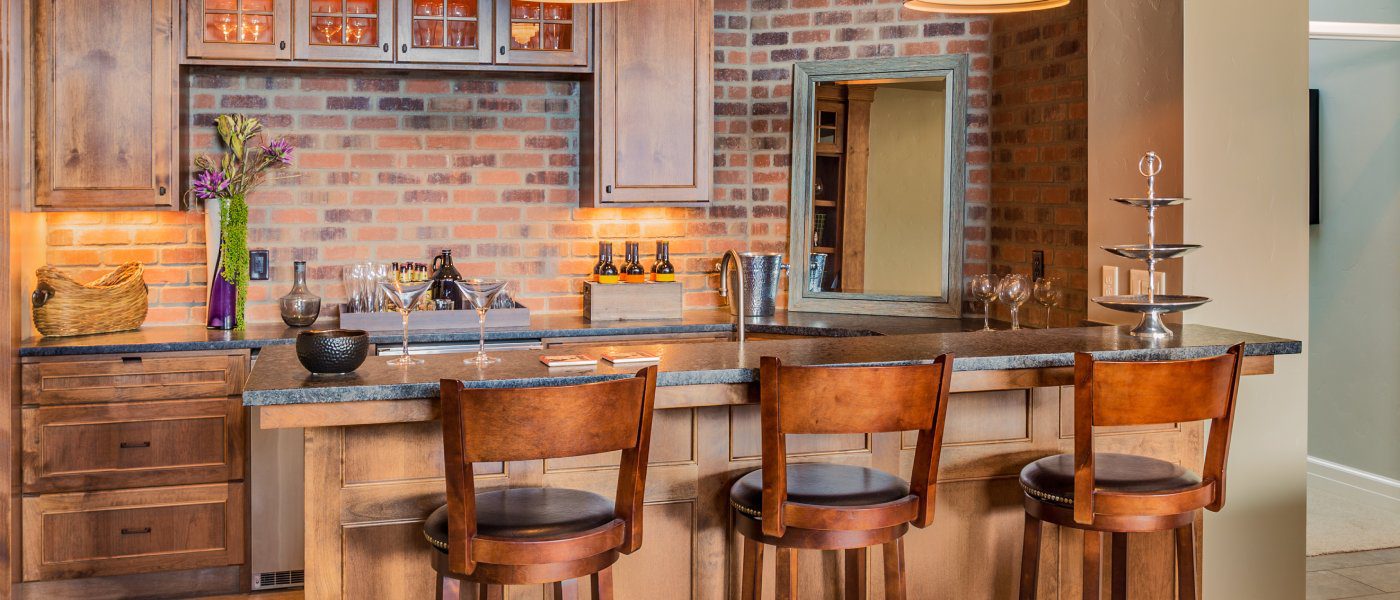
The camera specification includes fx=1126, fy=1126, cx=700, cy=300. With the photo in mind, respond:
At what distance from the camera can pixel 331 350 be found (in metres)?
2.43

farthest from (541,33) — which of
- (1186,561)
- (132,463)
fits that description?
(1186,561)

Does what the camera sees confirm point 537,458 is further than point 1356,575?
No

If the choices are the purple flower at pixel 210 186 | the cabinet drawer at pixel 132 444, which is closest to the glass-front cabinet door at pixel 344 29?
the purple flower at pixel 210 186

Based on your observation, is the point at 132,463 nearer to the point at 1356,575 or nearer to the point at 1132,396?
the point at 1132,396

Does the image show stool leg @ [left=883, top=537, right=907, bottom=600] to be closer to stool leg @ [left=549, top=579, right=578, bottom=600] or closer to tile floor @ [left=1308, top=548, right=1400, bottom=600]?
stool leg @ [left=549, top=579, right=578, bottom=600]

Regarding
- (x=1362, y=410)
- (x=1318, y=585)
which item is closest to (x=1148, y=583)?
(x=1318, y=585)

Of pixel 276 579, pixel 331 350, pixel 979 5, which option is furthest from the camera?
pixel 276 579

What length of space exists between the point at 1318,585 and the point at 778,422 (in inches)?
113

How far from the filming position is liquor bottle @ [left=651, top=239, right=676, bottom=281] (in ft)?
16.1

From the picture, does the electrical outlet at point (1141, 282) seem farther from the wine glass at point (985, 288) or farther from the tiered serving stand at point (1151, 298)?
the wine glass at point (985, 288)

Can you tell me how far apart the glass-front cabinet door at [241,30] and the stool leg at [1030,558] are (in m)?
3.21

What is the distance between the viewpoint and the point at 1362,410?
4.98 m

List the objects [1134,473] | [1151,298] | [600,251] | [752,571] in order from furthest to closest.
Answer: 1. [600,251]
2. [1151,298]
3. [1134,473]
4. [752,571]

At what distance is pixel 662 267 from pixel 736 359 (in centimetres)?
225
